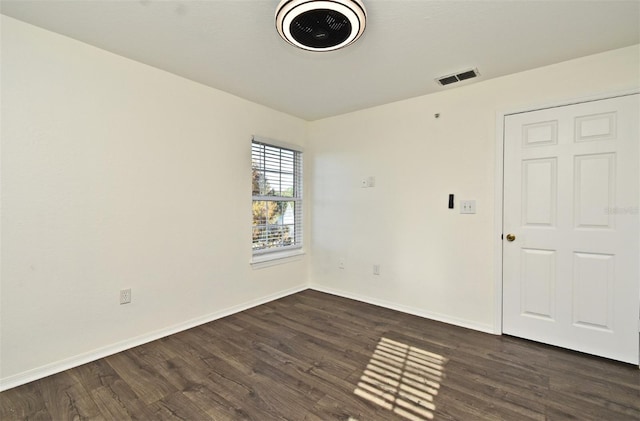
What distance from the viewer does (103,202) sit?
229cm

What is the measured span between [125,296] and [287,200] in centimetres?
214

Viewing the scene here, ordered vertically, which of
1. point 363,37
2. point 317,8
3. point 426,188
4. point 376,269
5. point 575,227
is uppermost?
point 363,37

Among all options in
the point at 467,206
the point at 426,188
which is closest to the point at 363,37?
the point at 426,188

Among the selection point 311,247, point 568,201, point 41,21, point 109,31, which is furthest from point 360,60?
point 311,247

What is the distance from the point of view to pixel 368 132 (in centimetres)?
360

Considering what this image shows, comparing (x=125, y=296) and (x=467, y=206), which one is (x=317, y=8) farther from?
(x=125, y=296)

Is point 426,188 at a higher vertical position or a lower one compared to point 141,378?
higher

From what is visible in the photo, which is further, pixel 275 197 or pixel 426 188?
pixel 275 197

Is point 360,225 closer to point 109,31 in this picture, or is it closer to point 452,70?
point 452,70

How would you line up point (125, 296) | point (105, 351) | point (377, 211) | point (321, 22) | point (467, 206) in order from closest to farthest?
point (321, 22) < point (105, 351) < point (125, 296) < point (467, 206) < point (377, 211)

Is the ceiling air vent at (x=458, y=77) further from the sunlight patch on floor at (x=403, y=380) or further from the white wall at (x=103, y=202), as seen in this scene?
the sunlight patch on floor at (x=403, y=380)

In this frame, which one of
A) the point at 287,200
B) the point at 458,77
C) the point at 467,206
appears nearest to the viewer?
the point at 458,77

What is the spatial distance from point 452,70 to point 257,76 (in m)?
1.80

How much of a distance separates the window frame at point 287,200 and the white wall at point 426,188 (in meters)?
0.26
